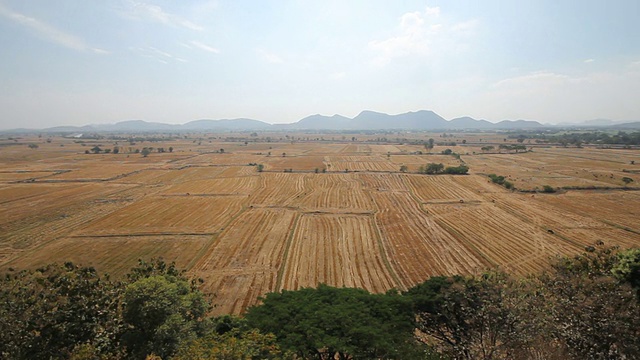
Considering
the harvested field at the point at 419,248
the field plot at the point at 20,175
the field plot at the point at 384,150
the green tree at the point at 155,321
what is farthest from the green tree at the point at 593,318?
the field plot at the point at 384,150

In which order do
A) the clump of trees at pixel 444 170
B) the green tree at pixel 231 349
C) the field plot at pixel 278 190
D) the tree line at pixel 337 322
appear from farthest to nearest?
the clump of trees at pixel 444 170 < the field plot at pixel 278 190 < the tree line at pixel 337 322 < the green tree at pixel 231 349

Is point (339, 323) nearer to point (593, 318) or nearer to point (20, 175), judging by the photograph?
point (593, 318)

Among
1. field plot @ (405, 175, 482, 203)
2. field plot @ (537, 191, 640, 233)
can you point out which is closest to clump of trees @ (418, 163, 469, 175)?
field plot @ (405, 175, 482, 203)

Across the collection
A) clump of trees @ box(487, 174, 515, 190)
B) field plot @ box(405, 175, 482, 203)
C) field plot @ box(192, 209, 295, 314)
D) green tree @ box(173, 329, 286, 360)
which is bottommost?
field plot @ box(192, 209, 295, 314)

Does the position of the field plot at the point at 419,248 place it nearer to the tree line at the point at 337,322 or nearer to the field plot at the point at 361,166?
the tree line at the point at 337,322

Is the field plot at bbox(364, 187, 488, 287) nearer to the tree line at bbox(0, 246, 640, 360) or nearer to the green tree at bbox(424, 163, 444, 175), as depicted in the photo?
the tree line at bbox(0, 246, 640, 360)

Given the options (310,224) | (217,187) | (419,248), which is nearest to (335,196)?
(310,224)
